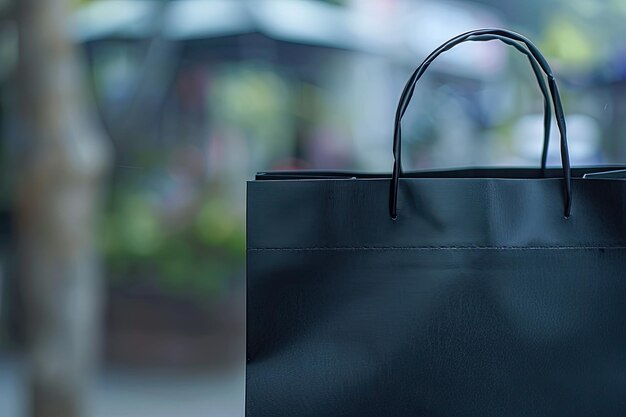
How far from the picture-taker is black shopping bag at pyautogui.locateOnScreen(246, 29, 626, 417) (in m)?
0.66

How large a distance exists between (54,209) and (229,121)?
4.00 feet

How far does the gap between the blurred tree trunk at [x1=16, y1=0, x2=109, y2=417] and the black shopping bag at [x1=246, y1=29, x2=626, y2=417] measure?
157 cm

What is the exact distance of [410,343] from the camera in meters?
0.66

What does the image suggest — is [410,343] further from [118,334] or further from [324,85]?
[118,334]

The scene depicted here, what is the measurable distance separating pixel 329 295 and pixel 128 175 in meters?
2.83

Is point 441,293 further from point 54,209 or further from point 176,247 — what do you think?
point 176,247

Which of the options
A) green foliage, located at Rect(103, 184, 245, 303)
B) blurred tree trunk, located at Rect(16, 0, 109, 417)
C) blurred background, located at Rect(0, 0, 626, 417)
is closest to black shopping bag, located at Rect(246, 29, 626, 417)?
blurred tree trunk, located at Rect(16, 0, 109, 417)

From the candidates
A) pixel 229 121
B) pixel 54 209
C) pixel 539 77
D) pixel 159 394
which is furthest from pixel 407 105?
pixel 159 394

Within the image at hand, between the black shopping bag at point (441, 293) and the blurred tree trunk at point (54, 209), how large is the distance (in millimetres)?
1566

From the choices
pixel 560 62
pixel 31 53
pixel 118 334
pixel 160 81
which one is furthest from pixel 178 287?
pixel 560 62

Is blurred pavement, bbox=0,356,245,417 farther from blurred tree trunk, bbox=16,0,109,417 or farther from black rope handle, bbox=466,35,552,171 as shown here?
black rope handle, bbox=466,35,552,171

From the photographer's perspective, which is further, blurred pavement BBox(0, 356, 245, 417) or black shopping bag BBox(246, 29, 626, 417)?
blurred pavement BBox(0, 356, 245, 417)

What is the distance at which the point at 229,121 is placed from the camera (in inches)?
130

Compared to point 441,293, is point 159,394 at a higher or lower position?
lower
